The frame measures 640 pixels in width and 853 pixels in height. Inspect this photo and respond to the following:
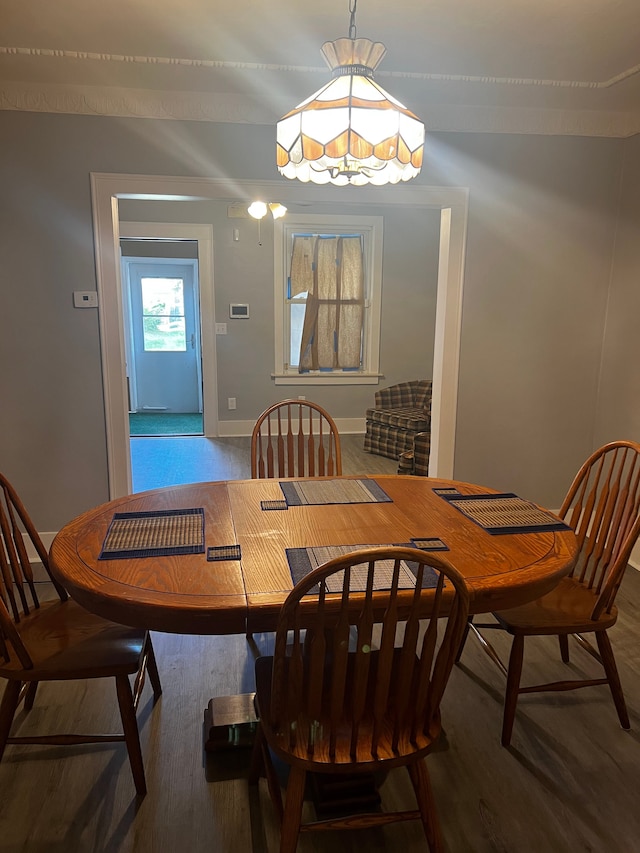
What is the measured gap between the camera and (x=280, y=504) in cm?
196

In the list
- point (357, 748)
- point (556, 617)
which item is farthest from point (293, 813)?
point (556, 617)

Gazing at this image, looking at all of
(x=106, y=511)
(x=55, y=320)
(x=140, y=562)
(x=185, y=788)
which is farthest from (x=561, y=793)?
(x=55, y=320)

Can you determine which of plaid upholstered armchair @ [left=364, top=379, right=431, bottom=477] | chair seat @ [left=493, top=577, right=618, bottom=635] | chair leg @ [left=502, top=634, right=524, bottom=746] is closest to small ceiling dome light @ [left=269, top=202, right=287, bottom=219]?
plaid upholstered armchair @ [left=364, top=379, right=431, bottom=477]

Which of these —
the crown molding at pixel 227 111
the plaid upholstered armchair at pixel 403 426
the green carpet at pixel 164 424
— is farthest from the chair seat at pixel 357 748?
the green carpet at pixel 164 424

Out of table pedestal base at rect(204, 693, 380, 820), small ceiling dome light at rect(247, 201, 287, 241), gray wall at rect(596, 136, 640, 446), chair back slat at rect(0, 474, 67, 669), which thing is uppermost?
small ceiling dome light at rect(247, 201, 287, 241)

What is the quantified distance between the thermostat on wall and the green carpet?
1.37 metres

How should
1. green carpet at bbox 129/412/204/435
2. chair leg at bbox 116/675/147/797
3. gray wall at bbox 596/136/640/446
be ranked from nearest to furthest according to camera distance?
chair leg at bbox 116/675/147/797
gray wall at bbox 596/136/640/446
green carpet at bbox 129/412/204/435

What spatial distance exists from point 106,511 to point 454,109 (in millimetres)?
2675

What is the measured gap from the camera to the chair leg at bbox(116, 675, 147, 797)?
5.20 ft

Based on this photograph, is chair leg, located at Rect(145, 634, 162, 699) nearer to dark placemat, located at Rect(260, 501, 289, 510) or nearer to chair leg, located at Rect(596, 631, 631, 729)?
dark placemat, located at Rect(260, 501, 289, 510)

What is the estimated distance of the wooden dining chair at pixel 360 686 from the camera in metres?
1.19

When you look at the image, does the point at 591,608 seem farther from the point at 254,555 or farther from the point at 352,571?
the point at 254,555

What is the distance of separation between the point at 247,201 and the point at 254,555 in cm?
220

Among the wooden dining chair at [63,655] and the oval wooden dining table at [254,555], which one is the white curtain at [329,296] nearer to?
the oval wooden dining table at [254,555]
